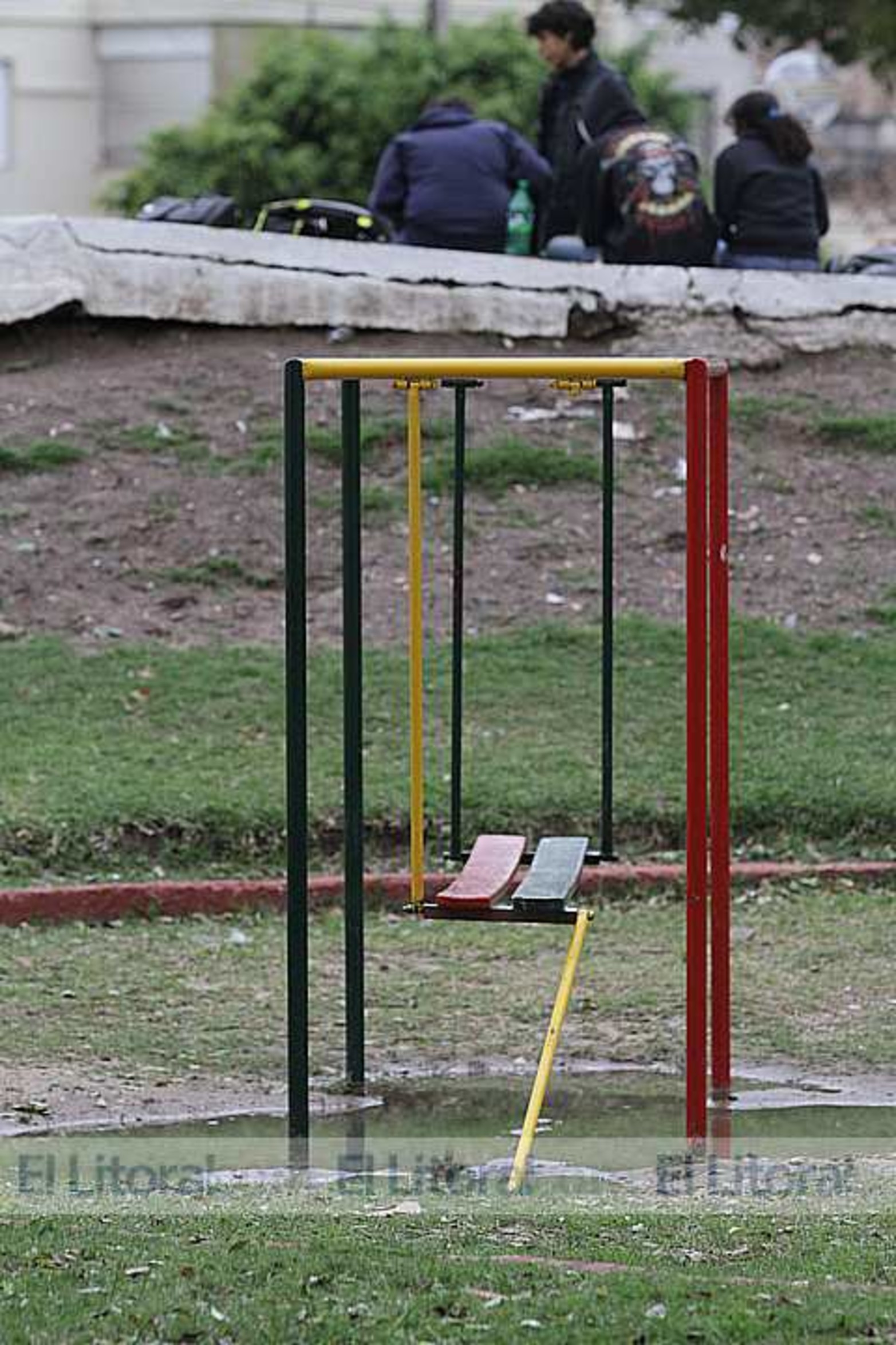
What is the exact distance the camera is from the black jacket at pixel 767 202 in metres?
11.7

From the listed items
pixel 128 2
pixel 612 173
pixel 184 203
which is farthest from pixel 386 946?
pixel 128 2

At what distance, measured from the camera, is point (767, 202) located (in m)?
11.9

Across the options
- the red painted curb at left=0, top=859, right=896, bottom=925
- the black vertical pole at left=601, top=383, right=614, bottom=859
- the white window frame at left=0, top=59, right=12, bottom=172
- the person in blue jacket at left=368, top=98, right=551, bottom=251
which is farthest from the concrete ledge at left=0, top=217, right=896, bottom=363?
the white window frame at left=0, top=59, right=12, bottom=172

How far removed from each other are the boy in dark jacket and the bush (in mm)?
11107

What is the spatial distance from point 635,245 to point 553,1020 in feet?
23.8

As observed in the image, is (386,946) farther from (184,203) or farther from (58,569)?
(184,203)

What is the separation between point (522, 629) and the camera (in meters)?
9.82

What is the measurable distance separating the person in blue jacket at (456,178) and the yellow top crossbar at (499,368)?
696 centimetres

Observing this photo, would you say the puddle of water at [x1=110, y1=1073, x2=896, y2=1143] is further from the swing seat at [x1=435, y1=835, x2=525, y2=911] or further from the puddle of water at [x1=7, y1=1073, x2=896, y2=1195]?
the swing seat at [x1=435, y1=835, x2=525, y2=911]

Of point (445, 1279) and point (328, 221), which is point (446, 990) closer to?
point (445, 1279)

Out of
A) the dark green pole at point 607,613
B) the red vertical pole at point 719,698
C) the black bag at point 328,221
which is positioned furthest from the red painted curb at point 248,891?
the black bag at point 328,221

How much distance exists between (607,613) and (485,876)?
776 millimetres

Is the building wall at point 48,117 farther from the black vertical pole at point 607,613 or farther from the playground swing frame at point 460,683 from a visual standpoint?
the playground swing frame at point 460,683

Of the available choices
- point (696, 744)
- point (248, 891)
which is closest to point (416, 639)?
point (696, 744)
